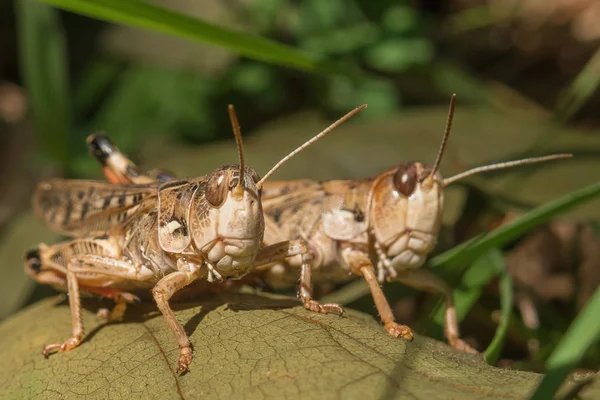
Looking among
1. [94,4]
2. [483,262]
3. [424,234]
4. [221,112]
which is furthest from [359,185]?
[221,112]

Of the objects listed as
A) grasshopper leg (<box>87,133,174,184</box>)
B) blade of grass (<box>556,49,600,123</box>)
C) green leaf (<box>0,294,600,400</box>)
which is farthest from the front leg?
blade of grass (<box>556,49,600,123</box>)

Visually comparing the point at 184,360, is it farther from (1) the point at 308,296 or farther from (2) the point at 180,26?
(2) the point at 180,26

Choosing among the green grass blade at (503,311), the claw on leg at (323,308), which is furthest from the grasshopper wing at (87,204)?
the green grass blade at (503,311)

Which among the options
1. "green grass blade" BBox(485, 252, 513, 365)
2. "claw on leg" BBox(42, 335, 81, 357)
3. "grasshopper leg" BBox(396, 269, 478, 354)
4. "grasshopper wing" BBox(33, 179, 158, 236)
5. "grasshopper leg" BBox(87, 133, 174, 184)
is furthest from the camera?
"grasshopper leg" BBox(87, 133, 174, 184)

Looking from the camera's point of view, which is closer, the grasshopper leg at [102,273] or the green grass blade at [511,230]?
the green grass blade at [511,230]

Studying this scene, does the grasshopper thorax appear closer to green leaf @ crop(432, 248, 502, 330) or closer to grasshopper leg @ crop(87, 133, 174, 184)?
green leaf @ crop(432, 248, 502, 330)

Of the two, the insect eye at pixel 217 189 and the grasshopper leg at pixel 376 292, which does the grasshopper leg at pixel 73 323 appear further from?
the grasshopper leg at pixel 376 292
